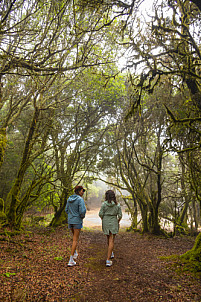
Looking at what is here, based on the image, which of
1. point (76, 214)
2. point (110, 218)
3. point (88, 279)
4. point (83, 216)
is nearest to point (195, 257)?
point (110, 218)

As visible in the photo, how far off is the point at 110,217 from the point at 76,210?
1.03 m

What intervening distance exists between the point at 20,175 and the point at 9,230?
6.27ft

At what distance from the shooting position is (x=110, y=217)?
5258 mm

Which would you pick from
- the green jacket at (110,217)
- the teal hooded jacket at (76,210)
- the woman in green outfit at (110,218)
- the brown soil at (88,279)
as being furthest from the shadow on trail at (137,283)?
the teal hooded jacket at (76,210)

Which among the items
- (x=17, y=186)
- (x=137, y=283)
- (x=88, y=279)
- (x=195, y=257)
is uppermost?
(x=17, y=186)

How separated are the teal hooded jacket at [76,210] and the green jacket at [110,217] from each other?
0.65m

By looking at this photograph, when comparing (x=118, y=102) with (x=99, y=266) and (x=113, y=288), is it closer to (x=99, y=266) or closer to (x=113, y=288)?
(x=99, y=266)

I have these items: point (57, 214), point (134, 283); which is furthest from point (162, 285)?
point (57, 214)

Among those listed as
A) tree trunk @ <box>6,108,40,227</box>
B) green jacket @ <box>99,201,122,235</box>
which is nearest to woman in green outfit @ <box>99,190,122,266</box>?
green jacket @ <box>99,201,122,235</box>

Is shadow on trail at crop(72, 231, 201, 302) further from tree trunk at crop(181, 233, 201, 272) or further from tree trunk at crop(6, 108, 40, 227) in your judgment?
tree trunk at crop(6, 108, 40, 227)

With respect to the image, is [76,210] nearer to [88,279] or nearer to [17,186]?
[88,279]

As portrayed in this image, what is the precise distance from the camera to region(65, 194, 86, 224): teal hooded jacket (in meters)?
4.92

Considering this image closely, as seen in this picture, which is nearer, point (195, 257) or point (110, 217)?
point (195, 257)

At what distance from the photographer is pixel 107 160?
14797mm
